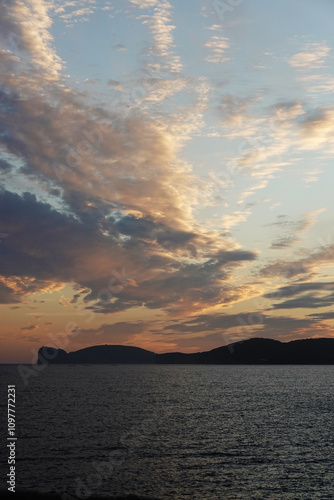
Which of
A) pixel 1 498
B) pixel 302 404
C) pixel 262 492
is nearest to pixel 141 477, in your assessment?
pixel 262 492

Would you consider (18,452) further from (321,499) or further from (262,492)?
(321,499)

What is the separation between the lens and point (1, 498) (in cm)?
3812

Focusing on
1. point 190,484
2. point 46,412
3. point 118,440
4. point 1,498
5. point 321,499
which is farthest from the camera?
point 46,412

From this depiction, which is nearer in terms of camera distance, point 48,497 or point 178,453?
point 48,497

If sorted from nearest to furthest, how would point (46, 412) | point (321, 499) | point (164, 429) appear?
point (321, 499), point (164, 429), point (46, 412)

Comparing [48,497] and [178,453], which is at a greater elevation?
[48,497]

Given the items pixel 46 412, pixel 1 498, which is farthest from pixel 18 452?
pixel 46 412

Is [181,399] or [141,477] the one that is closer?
[141,477]

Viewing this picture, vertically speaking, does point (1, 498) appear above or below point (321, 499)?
above

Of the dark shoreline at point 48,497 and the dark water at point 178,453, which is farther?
the dark water at point 178,453

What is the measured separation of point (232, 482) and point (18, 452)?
28927mm

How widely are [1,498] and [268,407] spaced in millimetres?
92085

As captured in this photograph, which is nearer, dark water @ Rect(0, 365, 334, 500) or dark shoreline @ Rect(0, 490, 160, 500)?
dark shoreline @ Rect(0, 490, 160, 500)

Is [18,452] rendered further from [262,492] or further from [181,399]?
[181,399]
